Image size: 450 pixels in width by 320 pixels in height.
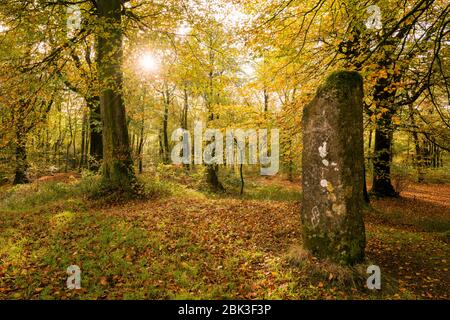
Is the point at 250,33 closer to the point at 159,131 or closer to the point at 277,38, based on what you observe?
the point at 277,38

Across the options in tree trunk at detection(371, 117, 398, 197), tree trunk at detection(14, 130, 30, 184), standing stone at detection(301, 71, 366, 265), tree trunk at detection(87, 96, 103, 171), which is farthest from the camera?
tree trunk at detection(14, 130, 30, 184)

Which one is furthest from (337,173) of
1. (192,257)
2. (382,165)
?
(382,165)

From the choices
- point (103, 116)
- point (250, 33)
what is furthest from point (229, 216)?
point (103, 116)

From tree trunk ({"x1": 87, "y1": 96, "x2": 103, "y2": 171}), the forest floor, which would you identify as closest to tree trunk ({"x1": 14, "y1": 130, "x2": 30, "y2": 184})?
tree trunk ({"x1": 87, "y1": 96, "x2": 103, "y2": 171})

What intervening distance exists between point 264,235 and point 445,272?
3.64 m

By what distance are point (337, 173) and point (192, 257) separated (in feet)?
10.7

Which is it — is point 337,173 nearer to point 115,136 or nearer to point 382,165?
point 115,136

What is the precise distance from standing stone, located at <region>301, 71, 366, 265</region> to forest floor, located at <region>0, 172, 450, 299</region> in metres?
0.38

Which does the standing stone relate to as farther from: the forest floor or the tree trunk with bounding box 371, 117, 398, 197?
the tree trunk with bounding box 371, 117, 398, 197

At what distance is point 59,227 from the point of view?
24.1ft

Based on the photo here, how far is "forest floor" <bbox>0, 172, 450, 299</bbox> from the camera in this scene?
14.5ft

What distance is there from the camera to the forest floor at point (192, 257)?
442cm

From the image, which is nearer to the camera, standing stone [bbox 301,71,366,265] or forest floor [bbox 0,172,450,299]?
forest floor [bbox 0,172,450,299]

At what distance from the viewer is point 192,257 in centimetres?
557
